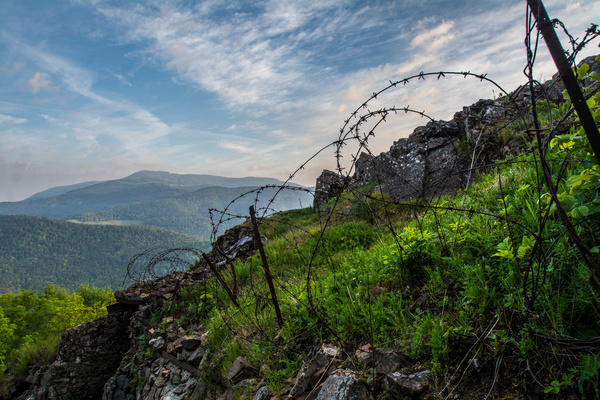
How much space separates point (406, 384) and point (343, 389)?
1.83 feet

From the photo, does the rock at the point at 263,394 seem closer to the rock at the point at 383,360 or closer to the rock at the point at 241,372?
the rock at the point at 241,372

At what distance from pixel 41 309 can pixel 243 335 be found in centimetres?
3700

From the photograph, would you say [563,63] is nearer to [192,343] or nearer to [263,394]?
[263,394]

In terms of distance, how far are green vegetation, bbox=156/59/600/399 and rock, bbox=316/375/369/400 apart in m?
0.42

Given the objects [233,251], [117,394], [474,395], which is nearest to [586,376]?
[474,395]

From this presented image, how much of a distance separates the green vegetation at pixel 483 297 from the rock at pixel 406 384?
123mm

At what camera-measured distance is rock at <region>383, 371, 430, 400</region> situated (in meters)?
2.29

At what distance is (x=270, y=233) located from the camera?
12.7 metres

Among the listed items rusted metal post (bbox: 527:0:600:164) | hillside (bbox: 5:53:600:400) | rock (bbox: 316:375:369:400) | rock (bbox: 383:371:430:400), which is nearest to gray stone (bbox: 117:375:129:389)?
hillside (bbox: 5:53:600:400)

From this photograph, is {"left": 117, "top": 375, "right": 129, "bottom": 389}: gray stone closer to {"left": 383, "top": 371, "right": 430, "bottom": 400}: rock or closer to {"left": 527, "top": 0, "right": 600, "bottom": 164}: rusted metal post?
{"left": 383, "top": 371, "right": 430, "bottom": 400}: rock

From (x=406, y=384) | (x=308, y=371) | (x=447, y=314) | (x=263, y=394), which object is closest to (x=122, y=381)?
(x=263, y=394)

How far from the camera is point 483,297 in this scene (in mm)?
2602

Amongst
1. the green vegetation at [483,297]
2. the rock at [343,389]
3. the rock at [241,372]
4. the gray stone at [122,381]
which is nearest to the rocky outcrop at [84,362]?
the gray stone at [122,381]

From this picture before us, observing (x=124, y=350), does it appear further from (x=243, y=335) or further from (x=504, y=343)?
(x=504, y=343)
